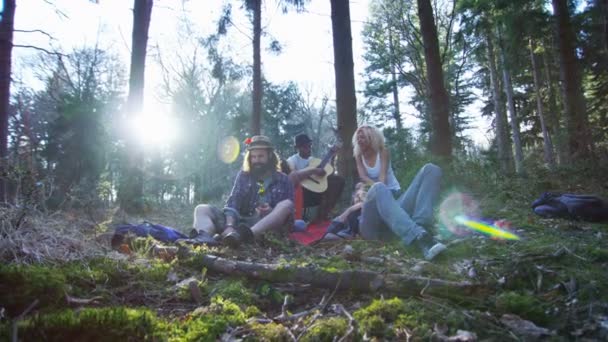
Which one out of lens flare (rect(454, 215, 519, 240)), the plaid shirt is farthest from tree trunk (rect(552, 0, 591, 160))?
the plaid shirt

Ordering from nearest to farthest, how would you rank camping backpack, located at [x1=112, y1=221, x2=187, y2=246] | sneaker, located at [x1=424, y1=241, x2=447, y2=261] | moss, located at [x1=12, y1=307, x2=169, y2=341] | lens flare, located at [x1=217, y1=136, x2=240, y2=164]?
moss, located at [x1=12, y1=307, x2=169, y2=341]
sneaker, located at [x1=424, y1=241, x2=447, y2=261]
camping backpack, located at [x1=112, y1=221, x2=187, y2=246]
lens flare, located at [x1=217, y1=136, x2=240, y2=164]

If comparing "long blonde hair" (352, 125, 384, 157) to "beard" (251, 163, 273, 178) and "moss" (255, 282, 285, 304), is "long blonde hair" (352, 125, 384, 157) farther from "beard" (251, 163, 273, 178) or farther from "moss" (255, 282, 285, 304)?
"moss" (255, 282, 285, 304)

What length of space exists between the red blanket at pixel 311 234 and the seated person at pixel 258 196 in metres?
0.24

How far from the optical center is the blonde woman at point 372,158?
4285mm

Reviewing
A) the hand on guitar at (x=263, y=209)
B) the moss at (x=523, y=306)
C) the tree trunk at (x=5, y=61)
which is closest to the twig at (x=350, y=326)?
the moss at (x=523, y=306)

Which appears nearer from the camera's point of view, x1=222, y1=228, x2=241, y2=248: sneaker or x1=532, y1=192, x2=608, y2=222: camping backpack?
x1=222, y1=228, x2=241, y2=248: sneaker

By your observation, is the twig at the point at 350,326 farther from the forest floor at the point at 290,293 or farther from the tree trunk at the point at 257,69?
the tree trunk at the point at 257,69

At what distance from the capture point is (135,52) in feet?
27.6

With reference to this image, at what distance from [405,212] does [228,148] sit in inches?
863

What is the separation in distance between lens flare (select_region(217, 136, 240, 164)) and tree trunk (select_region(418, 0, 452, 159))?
1786cm

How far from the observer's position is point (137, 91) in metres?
8.37

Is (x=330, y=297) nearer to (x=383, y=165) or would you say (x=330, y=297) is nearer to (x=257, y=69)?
(x=383, y=165)

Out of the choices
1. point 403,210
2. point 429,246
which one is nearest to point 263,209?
point 403,210

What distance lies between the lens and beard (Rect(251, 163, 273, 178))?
450 centimetres
